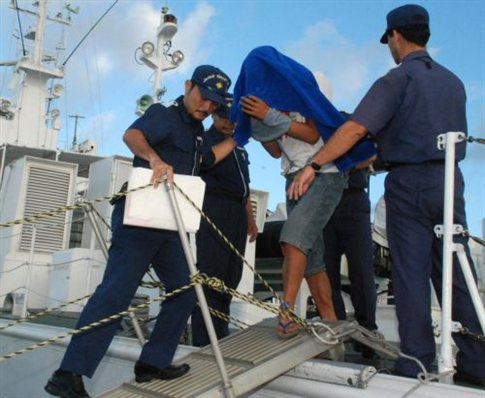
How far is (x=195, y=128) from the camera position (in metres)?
3.25

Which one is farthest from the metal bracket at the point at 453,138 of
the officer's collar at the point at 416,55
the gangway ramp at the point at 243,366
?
the gangway ramp at the point at 243,366

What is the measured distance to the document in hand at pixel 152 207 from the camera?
2740mm

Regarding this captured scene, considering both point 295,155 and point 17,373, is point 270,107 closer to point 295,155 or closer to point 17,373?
point 295,155

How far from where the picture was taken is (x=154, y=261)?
3090 mm

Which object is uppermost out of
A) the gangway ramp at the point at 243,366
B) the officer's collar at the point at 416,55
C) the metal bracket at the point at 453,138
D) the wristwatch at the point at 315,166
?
the officer's collar at the point at 416,55

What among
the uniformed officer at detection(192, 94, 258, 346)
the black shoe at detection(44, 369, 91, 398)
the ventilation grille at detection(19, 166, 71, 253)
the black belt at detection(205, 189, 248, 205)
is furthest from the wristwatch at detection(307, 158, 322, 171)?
the ventilation grille at detection(19, 166, 71, 253)

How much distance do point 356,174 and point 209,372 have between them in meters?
1.84

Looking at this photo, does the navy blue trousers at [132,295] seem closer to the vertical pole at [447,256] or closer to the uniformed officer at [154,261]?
the uniformed officer at [154,261]

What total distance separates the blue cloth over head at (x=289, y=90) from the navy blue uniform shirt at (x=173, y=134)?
314 mm

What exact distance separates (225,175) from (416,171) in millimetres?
1687

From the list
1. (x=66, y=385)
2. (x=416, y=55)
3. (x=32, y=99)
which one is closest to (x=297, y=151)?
(x=416, y=55)

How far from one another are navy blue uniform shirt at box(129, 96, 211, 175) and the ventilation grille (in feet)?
17.8

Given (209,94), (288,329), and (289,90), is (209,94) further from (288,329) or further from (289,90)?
(288,329)

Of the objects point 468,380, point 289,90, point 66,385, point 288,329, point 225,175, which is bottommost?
point 66,385
